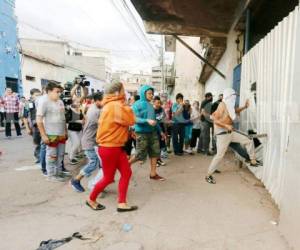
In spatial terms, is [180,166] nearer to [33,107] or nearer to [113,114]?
[113,114]

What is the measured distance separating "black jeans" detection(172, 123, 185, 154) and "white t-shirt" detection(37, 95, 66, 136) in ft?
10.6

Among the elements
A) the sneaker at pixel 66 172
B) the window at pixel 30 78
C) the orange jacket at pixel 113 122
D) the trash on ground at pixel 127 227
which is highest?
the window at pixel 30 78

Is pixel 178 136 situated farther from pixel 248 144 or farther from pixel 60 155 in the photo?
pixel 60 155

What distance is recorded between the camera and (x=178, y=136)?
734cm

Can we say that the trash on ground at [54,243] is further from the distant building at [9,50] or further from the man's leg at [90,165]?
the distant building at [9,50]

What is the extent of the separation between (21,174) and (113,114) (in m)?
3.13

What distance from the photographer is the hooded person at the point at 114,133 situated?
348 centimetres

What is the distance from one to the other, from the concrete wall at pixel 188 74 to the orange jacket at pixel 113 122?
51.2 feet

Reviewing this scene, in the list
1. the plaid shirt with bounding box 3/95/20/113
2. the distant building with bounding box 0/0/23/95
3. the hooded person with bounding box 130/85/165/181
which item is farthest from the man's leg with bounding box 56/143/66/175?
the distant building with bounding box 0/0/23/95

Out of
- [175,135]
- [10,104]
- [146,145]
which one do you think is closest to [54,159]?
[146,145]

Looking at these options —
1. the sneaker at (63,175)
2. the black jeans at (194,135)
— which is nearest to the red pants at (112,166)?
the sneaker at (63,175)

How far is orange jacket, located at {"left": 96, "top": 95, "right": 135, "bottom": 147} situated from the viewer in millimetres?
3465

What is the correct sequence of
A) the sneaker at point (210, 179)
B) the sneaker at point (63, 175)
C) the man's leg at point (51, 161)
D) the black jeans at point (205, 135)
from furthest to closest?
the black jeans at point (205, 135) → the sneaker at point (63, 175) → the man's leg at point (51, 161) → the sneaker at point (210, 179)

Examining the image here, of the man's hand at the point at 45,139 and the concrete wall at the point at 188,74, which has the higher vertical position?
the concrete wall at the point at 188,74
